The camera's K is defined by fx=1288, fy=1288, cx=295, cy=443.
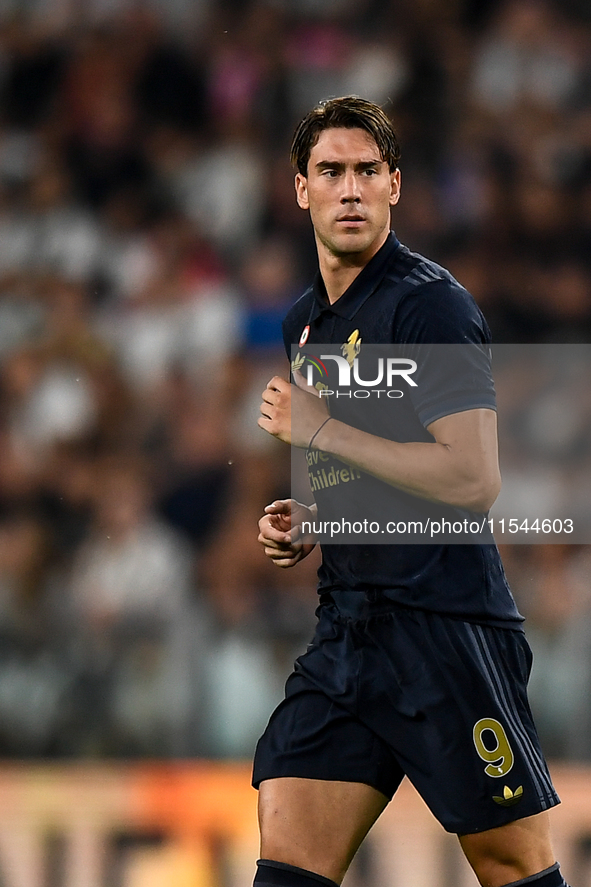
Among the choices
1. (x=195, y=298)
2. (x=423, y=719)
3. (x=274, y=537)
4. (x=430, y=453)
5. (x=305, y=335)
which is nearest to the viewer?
(x=430, y=453)

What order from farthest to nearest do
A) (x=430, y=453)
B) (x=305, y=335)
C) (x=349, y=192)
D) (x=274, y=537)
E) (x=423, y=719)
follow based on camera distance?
1. (x=305, y=335)
2. (x=274, y=537)
3. (x=349, y=192)
4. (x=423, y=719)
5. (x=430, y=453)

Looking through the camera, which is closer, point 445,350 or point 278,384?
point 445,350

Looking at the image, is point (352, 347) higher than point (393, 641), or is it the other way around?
point (352, 347)

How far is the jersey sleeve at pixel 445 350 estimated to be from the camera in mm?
2504

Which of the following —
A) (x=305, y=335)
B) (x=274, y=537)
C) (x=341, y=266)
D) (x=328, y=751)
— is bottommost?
(x=328, y=751)

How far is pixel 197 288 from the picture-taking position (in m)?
6.34

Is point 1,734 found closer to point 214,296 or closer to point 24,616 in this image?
point 24,616

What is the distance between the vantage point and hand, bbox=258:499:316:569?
2.83m

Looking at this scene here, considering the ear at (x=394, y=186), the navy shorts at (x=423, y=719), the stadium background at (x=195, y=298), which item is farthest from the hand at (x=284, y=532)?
the stadium background at (x=195, y=298)

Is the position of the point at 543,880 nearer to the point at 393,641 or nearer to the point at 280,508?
the point at 393,641

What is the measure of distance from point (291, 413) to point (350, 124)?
0.66 m

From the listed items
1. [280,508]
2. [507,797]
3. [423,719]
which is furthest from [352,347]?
[507,797]

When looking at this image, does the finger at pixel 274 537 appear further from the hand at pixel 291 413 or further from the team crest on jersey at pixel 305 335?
the team crest on jersey at pixel 305 335

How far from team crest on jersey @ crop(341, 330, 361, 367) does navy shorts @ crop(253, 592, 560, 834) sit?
502 millimetres
